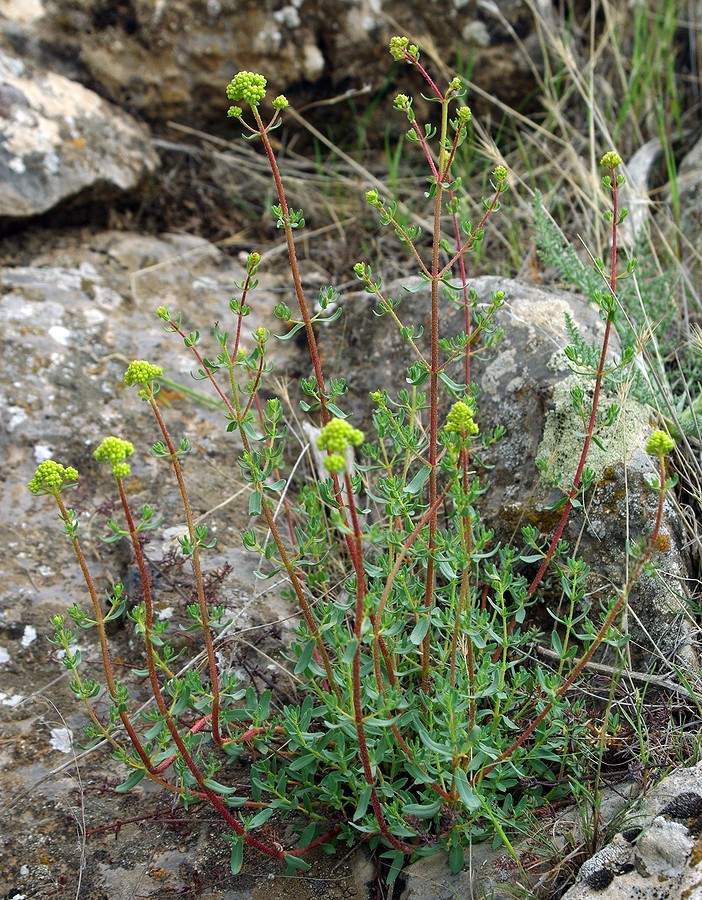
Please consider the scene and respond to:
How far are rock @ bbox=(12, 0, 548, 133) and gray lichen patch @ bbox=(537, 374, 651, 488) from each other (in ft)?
8.99

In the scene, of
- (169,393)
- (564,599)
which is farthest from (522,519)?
(169,393)

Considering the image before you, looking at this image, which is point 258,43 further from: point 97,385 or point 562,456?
point 562,456

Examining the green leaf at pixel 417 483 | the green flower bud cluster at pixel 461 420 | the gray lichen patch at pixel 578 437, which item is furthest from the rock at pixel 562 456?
the green flower bud cluster at pixel 461 420

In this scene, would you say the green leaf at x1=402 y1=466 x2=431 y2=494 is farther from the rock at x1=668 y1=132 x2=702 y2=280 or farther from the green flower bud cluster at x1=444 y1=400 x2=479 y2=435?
the rock at x1=668 y1=132 x2=702 y2=280

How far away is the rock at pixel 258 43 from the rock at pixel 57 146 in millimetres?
262

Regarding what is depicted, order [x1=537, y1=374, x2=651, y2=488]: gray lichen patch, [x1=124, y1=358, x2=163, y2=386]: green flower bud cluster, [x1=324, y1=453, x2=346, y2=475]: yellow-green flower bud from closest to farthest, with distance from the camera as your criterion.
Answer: [x1=324, y1=453, x2=346, y2=475]: yellow-green flower bud → [x1=124, y1=358, x2=163, y2=386]: green flower bud cluster → [x1=537, y1=374, x2=651, y2=488]: gray lichen patch

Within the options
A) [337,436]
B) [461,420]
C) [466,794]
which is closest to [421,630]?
[466,794]

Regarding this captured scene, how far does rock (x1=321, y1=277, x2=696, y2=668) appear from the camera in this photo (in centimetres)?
270

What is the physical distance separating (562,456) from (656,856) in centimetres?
138

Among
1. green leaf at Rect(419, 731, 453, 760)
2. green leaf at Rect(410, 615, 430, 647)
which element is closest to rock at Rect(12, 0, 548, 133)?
green leaf at Rect(410, 615, 430, 647)

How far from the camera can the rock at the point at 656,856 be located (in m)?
1.90

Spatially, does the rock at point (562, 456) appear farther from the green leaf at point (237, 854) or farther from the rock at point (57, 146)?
the rock at point (57, 146)

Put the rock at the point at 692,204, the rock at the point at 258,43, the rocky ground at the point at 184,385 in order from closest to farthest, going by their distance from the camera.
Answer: the rocky ground at the point at 184,385
the rock at the point at 692,204
the rock at the point at 258,43

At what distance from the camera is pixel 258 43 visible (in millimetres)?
4895
